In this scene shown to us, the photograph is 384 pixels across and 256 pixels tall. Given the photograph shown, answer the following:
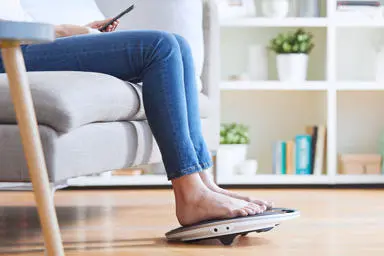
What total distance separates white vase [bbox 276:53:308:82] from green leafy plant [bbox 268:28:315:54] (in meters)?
0.03

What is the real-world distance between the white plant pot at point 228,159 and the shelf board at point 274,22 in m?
0.56

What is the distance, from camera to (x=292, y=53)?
3.70 metres

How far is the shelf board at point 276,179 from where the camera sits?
143 inches

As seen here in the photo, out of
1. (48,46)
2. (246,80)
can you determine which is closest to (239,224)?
(48,46)

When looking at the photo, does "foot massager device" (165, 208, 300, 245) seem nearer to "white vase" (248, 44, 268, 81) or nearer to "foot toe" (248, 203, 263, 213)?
"foot toe" (248, 203, 263, 213)

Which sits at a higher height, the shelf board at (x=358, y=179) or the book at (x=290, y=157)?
the book at (x=290, y=157)

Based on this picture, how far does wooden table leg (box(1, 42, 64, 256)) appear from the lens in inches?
44.1

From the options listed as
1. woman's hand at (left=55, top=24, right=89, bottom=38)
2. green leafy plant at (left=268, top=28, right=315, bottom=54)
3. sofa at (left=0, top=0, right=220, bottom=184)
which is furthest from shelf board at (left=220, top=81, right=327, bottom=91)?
woman's hand at (left=55, top=24, right=89, bottom=38)

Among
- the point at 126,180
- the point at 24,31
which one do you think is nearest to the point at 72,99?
the point at 24,31

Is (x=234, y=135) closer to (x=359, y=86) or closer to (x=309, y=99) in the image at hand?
(x=309, y=99)

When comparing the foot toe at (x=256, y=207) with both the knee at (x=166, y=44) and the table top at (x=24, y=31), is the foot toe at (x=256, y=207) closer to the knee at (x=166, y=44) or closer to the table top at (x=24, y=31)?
the knee at (x=166, y=44)

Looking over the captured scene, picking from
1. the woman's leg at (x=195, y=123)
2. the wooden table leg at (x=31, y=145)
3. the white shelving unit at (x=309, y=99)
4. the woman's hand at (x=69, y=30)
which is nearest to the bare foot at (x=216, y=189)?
the woman's leg at (x=195, y=123)

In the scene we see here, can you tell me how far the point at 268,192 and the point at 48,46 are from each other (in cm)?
175

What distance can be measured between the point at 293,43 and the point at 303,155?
1.71 feet
